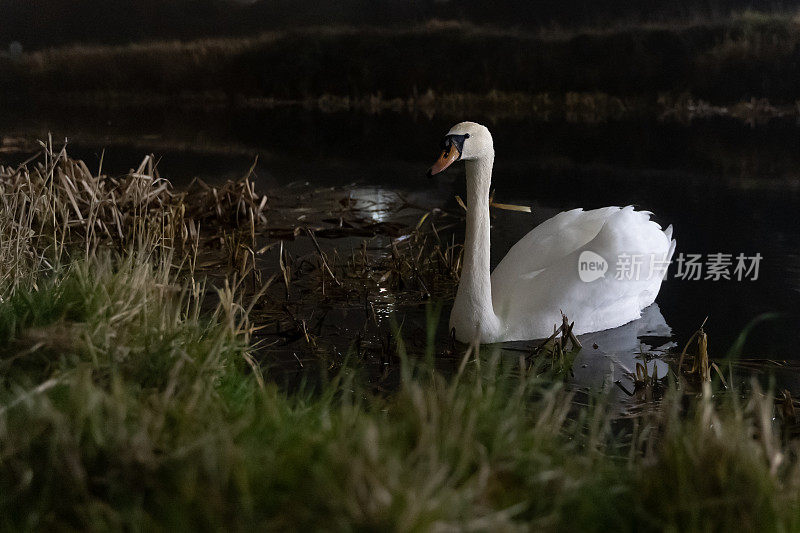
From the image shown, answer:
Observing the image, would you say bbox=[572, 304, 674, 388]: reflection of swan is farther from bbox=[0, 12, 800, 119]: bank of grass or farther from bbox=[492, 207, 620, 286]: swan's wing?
bbox=[0, 12, 800, 119]: bank of grass

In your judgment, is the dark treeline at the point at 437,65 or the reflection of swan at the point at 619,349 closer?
the reflection of swan at the point at 619,349

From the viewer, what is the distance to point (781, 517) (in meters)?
1.54

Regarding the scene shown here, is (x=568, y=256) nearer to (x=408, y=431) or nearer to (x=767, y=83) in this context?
(x=408, y=431)

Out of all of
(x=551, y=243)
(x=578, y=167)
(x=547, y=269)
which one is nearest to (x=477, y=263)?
(x=547, y=269)

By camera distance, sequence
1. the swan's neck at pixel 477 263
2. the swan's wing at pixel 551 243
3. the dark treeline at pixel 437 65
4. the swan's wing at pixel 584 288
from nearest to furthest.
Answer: the swan's neck at pixel 477 263 → the swan's wing at pixel 584 288 → the swan's wing at pixel 551 243 → the dark treeline at pixel 437 65

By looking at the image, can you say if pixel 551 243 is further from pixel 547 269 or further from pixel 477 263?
pixel 477 263

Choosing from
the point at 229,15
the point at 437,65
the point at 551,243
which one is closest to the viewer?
the point at 551,243

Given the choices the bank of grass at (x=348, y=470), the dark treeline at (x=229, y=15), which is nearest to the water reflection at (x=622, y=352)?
the bank of grass at (x=348, y=470)

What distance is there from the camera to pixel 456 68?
1481 cm

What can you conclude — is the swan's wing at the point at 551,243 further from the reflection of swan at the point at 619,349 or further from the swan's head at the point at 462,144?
the swan's head at the point at 462,144

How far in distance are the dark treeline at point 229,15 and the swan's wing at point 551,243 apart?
1163 cm

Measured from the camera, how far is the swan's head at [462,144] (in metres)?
2.98

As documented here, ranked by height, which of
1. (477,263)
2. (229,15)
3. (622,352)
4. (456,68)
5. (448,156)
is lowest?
(622,352)

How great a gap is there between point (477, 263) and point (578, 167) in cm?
547
